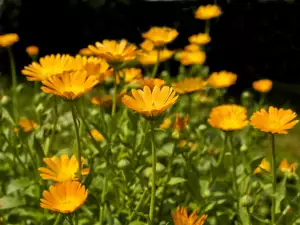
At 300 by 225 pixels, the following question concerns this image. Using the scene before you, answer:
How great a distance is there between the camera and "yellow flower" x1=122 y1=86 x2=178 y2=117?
139 cm

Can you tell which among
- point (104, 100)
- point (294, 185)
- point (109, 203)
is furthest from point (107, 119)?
point (294, 185)

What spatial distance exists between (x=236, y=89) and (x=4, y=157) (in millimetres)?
2178

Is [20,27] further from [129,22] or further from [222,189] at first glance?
Answer: [222,189]

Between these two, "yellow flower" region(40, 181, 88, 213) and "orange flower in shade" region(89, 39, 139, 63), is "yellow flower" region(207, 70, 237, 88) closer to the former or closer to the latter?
"orange flower in shade" region(89, 39, 139, 63)

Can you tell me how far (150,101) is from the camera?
151 centimetres

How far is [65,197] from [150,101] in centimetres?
33

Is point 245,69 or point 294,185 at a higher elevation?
point 294,185

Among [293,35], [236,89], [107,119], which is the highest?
[107,119]

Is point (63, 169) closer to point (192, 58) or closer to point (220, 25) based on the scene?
point (192, 58)

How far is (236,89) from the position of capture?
3.91 meters

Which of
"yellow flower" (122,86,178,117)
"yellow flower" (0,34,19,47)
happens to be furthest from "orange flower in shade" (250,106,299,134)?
"yellow flower" (0,34,19,47)

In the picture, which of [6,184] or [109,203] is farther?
[6,184]

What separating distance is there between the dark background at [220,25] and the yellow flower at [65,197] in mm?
2565

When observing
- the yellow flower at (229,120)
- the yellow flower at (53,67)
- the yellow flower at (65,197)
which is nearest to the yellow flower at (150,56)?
the yellow flower at (229,120)
